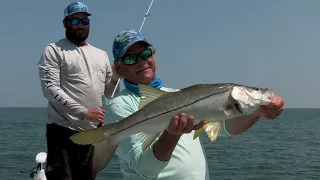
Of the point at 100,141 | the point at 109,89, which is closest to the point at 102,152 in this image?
the point at 100,141

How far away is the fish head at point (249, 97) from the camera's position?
2.63m

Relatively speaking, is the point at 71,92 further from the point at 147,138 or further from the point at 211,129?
the point at 211,129

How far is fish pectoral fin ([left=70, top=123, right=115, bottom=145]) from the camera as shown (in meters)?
2.56

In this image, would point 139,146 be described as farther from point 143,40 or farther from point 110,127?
point 143,40

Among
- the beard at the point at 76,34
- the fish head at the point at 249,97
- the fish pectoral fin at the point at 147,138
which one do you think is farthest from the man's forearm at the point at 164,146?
the beard at the point at 76,34

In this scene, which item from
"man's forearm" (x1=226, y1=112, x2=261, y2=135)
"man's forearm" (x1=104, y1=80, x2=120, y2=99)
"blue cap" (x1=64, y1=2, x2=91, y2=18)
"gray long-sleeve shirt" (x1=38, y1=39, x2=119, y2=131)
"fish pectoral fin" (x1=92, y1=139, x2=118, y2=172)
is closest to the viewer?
"fish pectoral fin" (x1=92, y1=139, x2=118, y2=172)

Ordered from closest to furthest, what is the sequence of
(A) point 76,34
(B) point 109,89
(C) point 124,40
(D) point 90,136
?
1. (D) point 90,136
2. (C) point 124,40
3. (A) point 76,34
4. (B) point 109,89

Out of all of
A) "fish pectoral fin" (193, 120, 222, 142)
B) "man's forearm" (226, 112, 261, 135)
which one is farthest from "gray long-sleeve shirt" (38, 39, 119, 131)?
"fish pectoral fin" (193, 120, 222, 142)

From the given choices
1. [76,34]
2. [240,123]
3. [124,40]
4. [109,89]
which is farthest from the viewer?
[109,89]

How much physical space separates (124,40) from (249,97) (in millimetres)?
1136

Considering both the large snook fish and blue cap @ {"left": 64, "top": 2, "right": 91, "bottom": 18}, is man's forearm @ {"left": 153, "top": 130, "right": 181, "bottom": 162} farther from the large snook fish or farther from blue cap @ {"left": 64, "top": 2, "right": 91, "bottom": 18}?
blue cap @ {"left": 64, "top": 2, "right": 91, "bottom": 18}

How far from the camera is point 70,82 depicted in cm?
514

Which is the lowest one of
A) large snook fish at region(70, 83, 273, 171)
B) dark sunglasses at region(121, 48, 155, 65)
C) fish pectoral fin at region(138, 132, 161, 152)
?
fish pectoral fin at region(138, 132, 161, 152)

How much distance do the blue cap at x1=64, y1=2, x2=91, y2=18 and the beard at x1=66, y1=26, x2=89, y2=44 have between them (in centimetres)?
19
